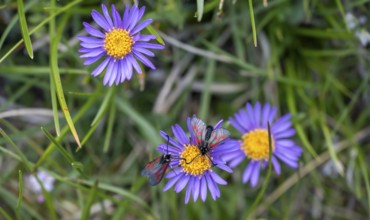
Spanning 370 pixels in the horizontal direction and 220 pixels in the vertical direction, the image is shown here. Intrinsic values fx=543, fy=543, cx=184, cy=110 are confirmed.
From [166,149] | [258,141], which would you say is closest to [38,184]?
[166,149]

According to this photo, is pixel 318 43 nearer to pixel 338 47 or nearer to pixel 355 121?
pixel 338 47

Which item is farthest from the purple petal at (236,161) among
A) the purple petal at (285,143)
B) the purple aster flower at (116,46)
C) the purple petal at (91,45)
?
the purple petal at (91,45)

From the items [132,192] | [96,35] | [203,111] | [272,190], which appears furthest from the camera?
[272,190]

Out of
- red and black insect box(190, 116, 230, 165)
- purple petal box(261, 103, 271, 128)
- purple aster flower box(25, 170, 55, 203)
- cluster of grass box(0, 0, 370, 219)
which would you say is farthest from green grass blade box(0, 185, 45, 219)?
purple petal box(261, 103, 271, 128)

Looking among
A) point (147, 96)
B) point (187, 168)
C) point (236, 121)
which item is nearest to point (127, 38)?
point (187, 168)

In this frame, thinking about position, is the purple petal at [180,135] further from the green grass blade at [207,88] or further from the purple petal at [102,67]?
the green grass blade at [207,88]

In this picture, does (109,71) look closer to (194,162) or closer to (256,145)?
(194,162)
